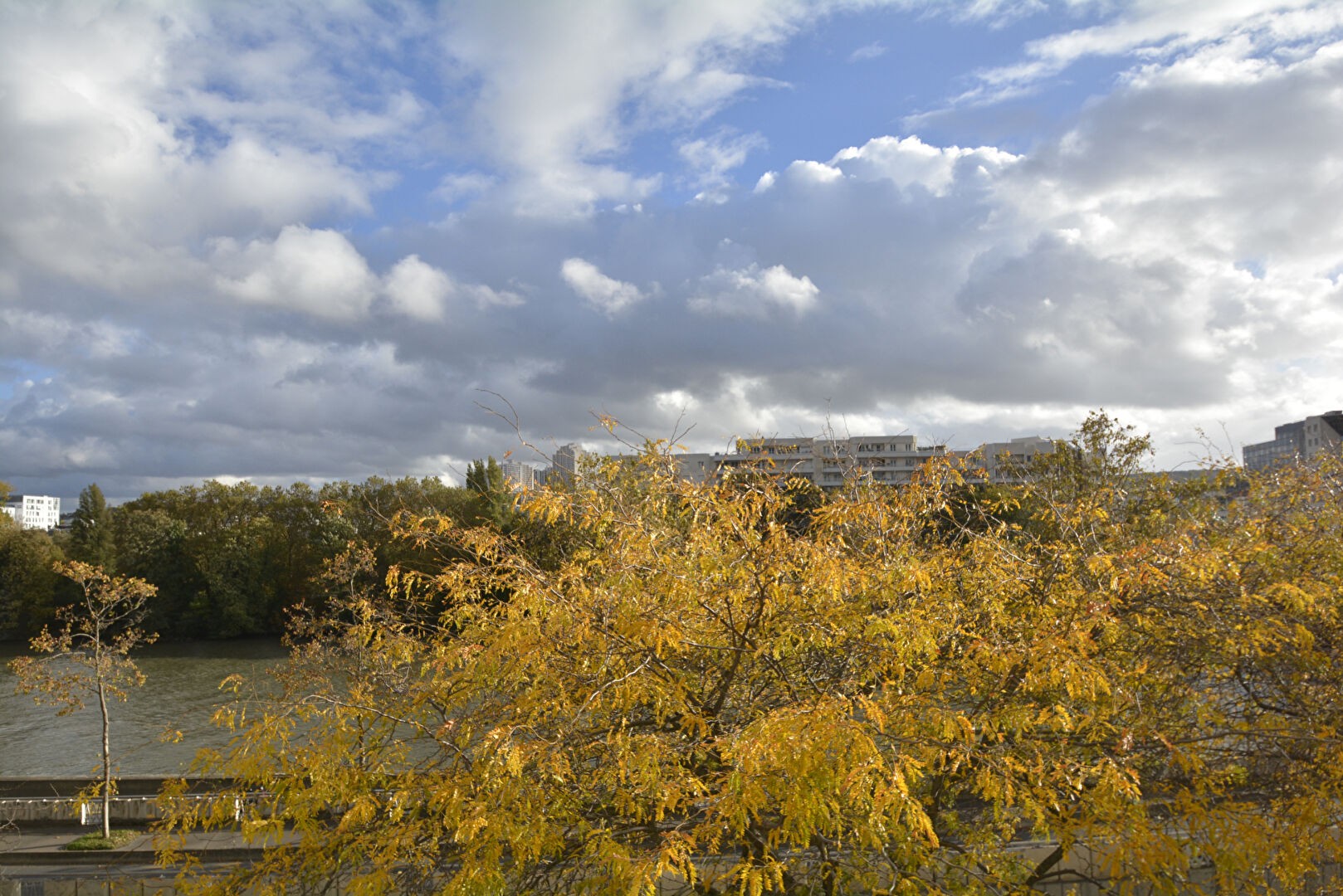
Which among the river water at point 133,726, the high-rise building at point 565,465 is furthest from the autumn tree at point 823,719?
the river water at point 133,726

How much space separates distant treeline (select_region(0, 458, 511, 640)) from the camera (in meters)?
51.5

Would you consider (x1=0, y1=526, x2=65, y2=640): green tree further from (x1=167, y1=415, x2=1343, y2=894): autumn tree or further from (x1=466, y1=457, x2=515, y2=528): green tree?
(x1=167, y1=415, x2=1343, y2=894): autumn tree

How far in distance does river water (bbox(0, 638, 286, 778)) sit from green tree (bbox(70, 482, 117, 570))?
11.6 metres

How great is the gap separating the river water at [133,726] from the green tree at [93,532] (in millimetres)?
11622

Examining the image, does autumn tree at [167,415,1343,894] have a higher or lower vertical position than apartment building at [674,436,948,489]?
lower

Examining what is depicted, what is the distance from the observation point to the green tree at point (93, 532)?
53.8 meters

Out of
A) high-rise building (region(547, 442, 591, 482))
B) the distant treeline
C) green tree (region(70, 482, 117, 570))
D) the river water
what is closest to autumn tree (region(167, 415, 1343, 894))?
high-rise building (region(547, 442, 591, 482))

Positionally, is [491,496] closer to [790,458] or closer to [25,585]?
[790,458]

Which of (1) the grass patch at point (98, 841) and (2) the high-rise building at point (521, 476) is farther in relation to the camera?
(1) the grass patch at point (98, 841)

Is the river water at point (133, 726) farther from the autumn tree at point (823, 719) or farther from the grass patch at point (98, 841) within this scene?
the autumn tree at point (823, 719)

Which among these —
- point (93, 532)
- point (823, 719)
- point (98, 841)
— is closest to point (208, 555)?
point (93, 532)

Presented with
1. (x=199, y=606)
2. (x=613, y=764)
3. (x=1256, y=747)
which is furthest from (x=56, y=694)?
(x=199, y=606)

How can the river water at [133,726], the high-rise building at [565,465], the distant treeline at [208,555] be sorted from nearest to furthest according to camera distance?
1. the high-rise building at [565,465]
2. the river water at [133,726]
3. the distant treeline at [208,555]

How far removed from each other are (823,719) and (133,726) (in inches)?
1171
